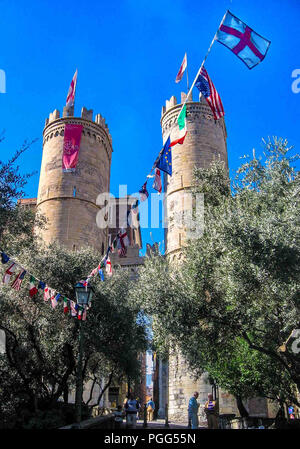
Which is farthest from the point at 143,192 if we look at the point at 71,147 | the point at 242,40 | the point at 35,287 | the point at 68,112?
the point at 68,112

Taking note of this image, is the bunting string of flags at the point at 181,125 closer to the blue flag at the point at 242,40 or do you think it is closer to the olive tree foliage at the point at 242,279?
the blue flag at the point at 242,40

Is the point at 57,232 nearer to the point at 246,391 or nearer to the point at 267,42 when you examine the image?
the point at 246,391

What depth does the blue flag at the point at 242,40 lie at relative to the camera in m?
9.45

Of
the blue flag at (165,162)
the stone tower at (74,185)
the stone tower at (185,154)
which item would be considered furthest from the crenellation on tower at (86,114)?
the blue flag at (165,162)

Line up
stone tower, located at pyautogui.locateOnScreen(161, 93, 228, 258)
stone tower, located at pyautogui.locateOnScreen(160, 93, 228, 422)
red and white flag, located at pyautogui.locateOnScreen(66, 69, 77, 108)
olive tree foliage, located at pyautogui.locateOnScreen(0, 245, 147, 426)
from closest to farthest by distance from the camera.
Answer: olive tree foliage, located at pyautogui.locateOnScreen(0, 245, 147, 426) < red and white flag, located at pyautogui.locateOnScreen(66, 69, 77, 108) < stone tower, located at pyautogui.locateOnScreen(160, 93, 228, 422) < stone tower, located at pyautogui.locateOnScreen(161, 93, 228, 258)

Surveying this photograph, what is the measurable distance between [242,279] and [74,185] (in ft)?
68.7

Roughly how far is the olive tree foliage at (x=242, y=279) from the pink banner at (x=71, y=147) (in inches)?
685

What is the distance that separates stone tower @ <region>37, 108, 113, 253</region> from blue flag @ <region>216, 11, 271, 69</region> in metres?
19.3

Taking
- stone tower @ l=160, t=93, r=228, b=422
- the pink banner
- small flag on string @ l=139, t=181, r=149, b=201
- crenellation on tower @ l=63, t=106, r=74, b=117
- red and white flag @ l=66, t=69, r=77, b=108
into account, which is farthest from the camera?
crenellation on tower @ l=63, t=106, r=74, b=117

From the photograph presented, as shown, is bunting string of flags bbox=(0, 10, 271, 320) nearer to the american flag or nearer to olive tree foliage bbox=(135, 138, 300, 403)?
the american flag

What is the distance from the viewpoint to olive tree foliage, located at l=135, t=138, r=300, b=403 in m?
9.33

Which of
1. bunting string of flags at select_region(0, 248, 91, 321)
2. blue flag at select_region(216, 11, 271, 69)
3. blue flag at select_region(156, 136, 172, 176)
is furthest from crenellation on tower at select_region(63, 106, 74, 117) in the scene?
blue flag at select_region(216, 11, 271, 69)

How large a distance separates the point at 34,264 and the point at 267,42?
10.9m

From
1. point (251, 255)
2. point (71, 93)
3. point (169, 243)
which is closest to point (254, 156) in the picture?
point (251, 255)
